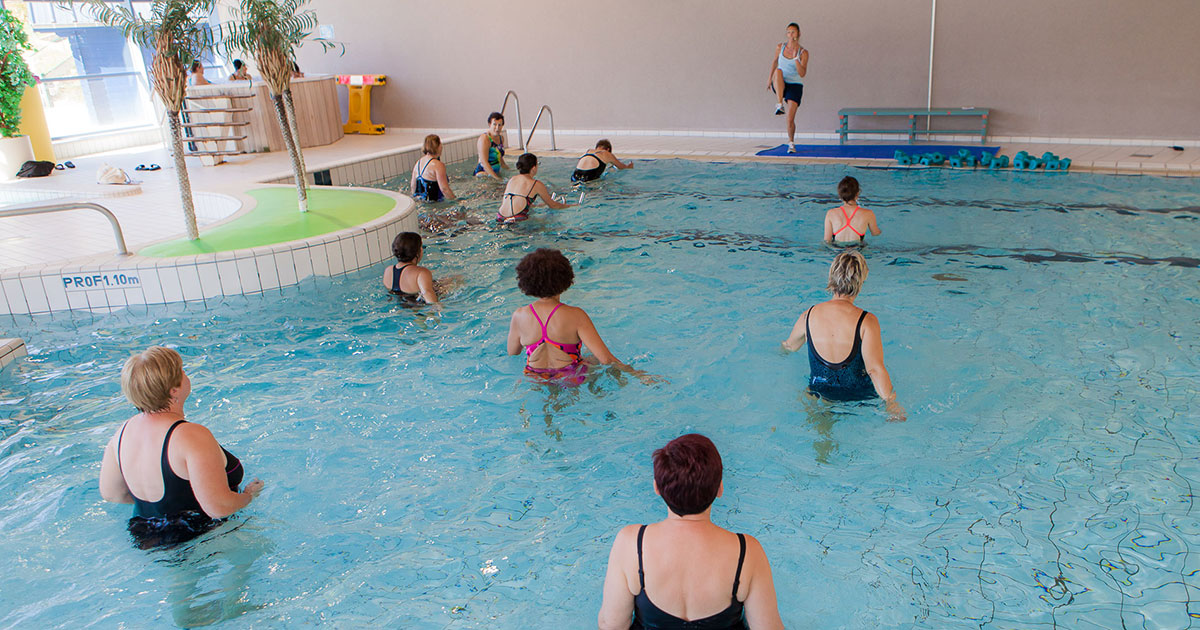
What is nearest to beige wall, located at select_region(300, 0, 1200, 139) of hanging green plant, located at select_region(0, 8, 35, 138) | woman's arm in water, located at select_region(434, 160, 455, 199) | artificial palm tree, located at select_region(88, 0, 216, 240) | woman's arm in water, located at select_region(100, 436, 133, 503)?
hanging green plant, located at select_region(0, 8, 35, 138)

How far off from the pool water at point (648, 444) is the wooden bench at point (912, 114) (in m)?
4.58

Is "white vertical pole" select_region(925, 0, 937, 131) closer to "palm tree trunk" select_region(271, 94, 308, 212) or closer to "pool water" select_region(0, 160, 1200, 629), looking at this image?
"pool water" select_region(0, 160, 1200, 629)

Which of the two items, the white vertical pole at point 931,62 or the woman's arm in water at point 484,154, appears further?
the white vertical pole at point 931,62

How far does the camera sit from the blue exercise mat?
35.7 feet

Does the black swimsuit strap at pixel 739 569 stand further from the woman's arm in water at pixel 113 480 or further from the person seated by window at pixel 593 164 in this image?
the person seated by window at pixel 593 164

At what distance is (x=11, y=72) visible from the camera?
36.8ft

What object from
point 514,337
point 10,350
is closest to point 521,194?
point 514,337

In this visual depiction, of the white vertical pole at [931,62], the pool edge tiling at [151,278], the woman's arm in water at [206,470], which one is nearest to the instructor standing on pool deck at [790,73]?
the white vertical pole at [931,62]

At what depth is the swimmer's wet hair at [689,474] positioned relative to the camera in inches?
76.8

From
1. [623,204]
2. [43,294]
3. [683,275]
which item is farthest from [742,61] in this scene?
[43,294]

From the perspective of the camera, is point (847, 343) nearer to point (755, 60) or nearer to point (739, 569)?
point (739, 569)

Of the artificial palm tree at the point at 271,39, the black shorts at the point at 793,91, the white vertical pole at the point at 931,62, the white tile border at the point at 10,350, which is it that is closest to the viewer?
the white tile border at the point at 10,350

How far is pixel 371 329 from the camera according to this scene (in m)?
5.64

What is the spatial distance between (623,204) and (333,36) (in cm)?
998
